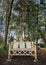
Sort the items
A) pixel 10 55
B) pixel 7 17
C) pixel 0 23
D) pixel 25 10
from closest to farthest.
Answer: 1. pixel 10 55
2. pixel 7 17
3. pixel 25 10
4. pixel 0 23

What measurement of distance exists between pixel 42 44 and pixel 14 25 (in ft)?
6.01

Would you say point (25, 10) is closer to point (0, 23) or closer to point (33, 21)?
point (33, 21)

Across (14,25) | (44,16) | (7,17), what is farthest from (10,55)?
(44,16)

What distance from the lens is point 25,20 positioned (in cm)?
1054

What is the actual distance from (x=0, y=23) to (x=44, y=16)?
2.51m

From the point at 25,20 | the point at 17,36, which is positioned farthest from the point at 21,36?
the point at 25,20

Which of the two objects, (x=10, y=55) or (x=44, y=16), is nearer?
(x=10, y=55)

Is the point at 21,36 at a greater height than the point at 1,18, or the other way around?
the point at 1,18

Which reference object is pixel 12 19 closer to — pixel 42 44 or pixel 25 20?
pixel 25 20

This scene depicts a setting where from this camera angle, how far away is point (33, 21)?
10664 mm

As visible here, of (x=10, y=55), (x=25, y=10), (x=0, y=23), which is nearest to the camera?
(x=10, y=55)

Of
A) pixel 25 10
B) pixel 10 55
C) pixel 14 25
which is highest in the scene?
pixel 25 10

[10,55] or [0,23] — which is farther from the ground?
[0,23]

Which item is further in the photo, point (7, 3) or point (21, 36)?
point (21, 36)
